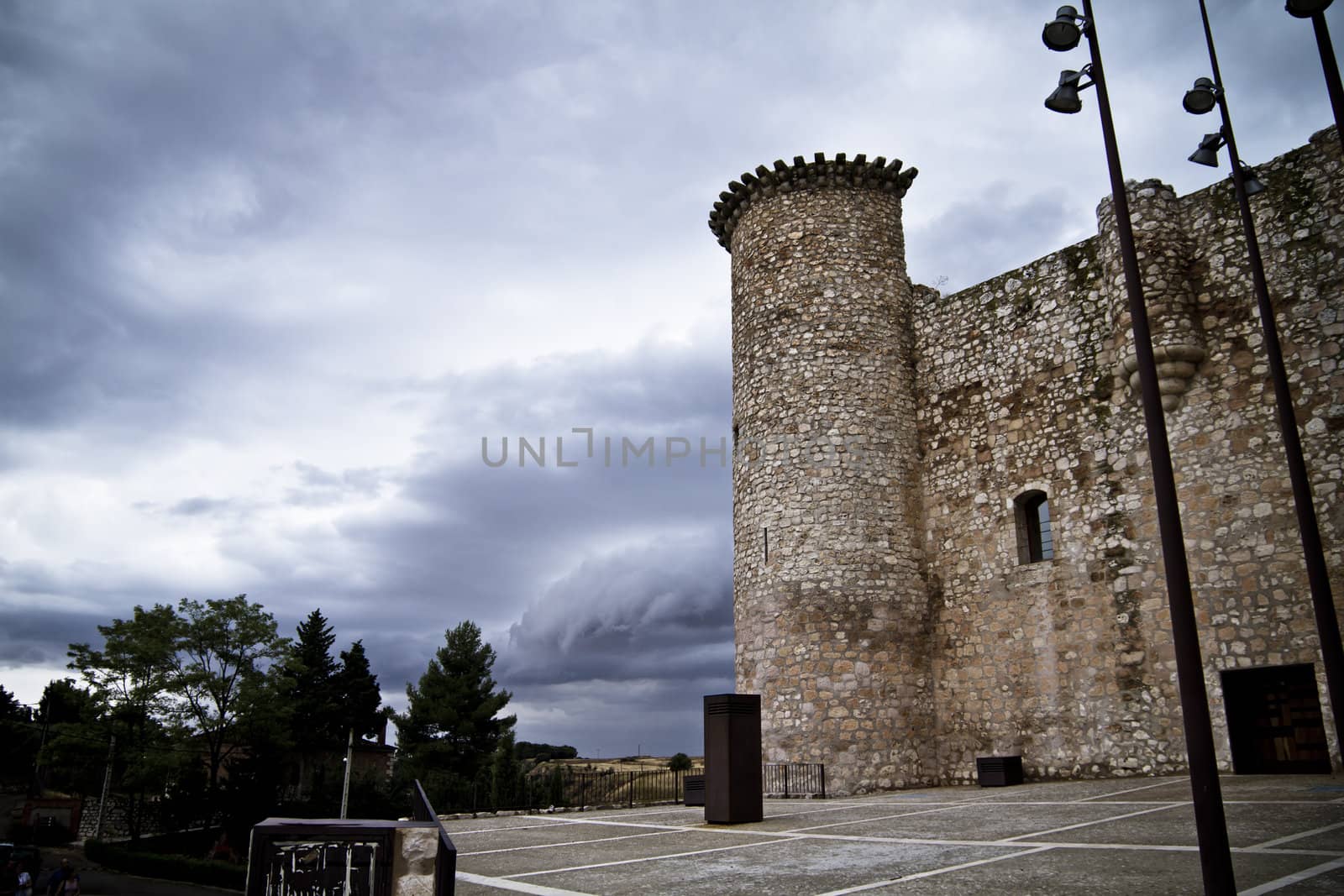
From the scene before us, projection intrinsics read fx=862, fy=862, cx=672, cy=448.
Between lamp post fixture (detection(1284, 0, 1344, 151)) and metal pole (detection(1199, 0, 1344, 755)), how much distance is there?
3562mm

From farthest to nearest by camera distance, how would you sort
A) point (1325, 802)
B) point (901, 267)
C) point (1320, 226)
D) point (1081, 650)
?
point (901, 267) → point (1081, 650) → point (1320, 226) → point (1325, 802)

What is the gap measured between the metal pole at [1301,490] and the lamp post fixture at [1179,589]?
504cm

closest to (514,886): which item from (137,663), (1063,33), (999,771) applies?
(1063,33)

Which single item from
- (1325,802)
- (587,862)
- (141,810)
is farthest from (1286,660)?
(141,810)

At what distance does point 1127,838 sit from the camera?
784 centimetres

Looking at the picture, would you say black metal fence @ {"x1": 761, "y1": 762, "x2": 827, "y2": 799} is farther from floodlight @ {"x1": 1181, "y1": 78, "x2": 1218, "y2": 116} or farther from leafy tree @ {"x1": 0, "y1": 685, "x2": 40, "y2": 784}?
leafy tree @ {"x1": 0, "y1": 685, "x2": 40, "y2": 784}

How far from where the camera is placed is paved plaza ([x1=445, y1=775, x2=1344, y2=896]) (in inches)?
241

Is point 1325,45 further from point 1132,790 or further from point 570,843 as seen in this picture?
point 570,843

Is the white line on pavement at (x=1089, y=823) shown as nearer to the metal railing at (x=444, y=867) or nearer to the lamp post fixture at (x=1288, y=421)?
the lamp post fixture at (x=1288, y=421)

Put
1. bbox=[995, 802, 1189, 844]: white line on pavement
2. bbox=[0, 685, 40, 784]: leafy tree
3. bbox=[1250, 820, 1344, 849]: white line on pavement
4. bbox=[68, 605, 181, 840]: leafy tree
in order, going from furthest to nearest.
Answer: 1. bbox=[0, 685, 40, 784]: leafy tree
2. bbox=[68, 605, 181, 840]: leafy tree
3. bbox=[995, 802, 1189, 844]: white line on pavement
4. bbox=[1250, 820, 1344, 849]: white line on pavement

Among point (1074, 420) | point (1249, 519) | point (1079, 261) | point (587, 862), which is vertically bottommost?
point (587, 862)

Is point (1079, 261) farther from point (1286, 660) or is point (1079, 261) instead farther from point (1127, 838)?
point (1127, 838)

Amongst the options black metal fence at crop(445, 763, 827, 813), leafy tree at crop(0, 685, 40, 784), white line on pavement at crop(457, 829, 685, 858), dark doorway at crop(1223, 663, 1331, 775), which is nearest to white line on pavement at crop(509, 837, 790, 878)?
white line on pavement at crop(457, 829, 685, 858)

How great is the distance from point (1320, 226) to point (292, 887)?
16920mm
